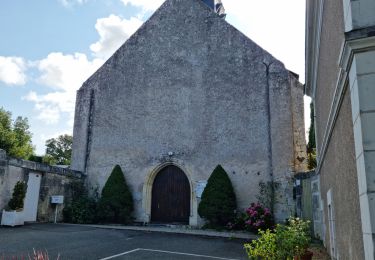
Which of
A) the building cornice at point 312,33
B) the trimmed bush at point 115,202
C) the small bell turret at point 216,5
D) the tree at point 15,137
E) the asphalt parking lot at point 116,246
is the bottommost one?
the asphalt parking lot at point 116,246

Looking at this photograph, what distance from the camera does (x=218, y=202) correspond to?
11.9m

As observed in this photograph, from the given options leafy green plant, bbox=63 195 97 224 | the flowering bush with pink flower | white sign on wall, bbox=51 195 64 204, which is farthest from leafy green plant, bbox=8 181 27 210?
the flowering bush with pink flower

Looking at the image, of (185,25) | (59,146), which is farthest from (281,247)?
(59,146)

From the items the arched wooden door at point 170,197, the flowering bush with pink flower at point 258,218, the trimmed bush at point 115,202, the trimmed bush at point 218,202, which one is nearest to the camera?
the flowering bush with pink flower at point 258,218

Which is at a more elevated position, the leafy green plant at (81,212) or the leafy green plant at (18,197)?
the leafy green plant at (18,197)

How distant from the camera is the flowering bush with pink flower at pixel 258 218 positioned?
11.1 meters

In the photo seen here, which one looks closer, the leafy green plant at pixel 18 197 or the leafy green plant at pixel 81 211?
the leafy green plant at pixel 18 197

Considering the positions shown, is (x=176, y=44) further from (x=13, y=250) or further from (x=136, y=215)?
(x=13, y=250)

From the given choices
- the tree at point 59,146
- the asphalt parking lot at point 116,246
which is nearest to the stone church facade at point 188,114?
the asphalt parking lot at point 116,246

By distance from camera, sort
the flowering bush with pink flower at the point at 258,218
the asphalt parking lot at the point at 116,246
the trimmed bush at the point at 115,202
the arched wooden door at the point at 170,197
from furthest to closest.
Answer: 1. the arched wooden door at the point at 170,197
2. the trimmed bush at the point at 115,202
3. the flowering bush with pink flower at the point at 258,218
4. the asphalt parking lot at the point at 116,246

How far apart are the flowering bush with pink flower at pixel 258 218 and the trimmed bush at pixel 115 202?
4.79 meters

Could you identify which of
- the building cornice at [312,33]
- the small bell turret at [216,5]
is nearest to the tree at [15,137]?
the small bell turret at [216,5]

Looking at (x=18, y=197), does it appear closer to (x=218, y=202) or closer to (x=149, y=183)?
(x=149, y=183)

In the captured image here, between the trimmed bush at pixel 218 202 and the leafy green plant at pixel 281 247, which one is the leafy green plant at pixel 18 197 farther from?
the leafy green plant at pixel 281 247
